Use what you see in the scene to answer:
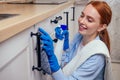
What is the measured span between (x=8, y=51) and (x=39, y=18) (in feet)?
1.00

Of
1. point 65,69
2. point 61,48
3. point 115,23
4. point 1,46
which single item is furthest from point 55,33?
point 115,23

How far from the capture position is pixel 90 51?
102 centimetres

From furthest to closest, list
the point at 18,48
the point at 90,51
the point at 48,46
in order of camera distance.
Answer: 1. the point at 90,51
2. the point at 48,46
3. the point at 18,48

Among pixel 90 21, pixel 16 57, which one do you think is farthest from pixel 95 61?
pixel 16 57

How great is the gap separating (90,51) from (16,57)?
442mm

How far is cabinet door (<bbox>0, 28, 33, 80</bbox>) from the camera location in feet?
2.03

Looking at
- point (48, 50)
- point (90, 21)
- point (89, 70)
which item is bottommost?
point (89, 70)

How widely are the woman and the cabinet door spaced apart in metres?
0.12

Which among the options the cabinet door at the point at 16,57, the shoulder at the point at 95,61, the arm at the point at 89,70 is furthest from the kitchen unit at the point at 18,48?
the shoulder at the point at 95,61

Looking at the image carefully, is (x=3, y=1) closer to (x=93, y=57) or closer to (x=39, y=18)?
(x=39, y=18)

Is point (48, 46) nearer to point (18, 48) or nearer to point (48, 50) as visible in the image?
point (48, 50)

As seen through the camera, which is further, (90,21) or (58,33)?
(58,33)

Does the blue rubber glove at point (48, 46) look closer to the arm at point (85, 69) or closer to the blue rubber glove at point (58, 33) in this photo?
the arm at point (85, 69)

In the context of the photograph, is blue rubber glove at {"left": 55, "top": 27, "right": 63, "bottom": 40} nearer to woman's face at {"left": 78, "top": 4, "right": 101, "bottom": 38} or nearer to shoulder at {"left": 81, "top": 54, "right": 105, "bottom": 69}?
woman's face at {"left": 78, "top": 4, "right": 101, "bottom": 38}
